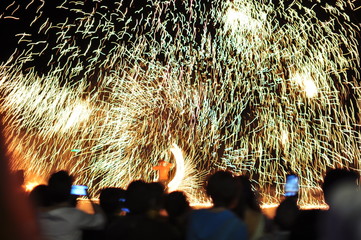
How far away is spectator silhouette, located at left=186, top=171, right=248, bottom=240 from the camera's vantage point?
3.41 meters

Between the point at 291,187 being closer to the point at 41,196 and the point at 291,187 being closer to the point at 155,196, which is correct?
the point at 155,196

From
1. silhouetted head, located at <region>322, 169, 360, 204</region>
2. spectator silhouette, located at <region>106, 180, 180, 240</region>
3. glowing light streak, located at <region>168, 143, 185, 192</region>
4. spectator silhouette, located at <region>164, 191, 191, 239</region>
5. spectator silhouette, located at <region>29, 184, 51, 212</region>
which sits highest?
spectator silhouette, located at <region>29, 184, 51, 212</region>

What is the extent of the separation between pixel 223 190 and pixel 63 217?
1.34 metres

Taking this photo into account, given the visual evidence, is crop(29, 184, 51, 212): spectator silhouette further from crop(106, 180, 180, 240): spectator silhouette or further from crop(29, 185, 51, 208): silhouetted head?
crop(106, 180, 180, 240): spectator silhouette

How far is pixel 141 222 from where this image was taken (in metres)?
3.51

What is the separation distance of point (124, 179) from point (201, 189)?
19.4 ft

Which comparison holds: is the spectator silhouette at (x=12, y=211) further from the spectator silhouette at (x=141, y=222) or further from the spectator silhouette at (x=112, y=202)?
the spectator silhouette at (x=112, y=202)

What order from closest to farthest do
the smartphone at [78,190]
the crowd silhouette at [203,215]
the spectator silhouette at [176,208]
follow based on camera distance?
the crowd silhouette at [203,215] → the spectator silhouette at [176,208] → the smartphone at [78,190]

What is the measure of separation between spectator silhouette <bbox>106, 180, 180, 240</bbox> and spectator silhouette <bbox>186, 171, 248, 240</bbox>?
0.56ft

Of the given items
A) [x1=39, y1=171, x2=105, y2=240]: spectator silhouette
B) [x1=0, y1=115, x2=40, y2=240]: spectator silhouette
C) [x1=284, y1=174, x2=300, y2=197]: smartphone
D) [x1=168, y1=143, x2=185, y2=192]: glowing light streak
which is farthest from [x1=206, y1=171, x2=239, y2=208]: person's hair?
[x1=168, y1=143, x2=185, y2=192]: glowing light streak

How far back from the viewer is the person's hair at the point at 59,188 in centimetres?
423

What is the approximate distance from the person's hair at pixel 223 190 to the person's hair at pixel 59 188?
1.23 m

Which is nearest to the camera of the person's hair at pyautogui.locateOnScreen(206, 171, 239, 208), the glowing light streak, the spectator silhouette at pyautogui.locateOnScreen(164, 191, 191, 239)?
the person's hair at pyautogui.locateOnScreen(206, 171, 239, 208)

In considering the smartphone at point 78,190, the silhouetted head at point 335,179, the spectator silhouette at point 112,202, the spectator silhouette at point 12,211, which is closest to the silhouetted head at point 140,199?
the spectator silhouette at point 112,202
